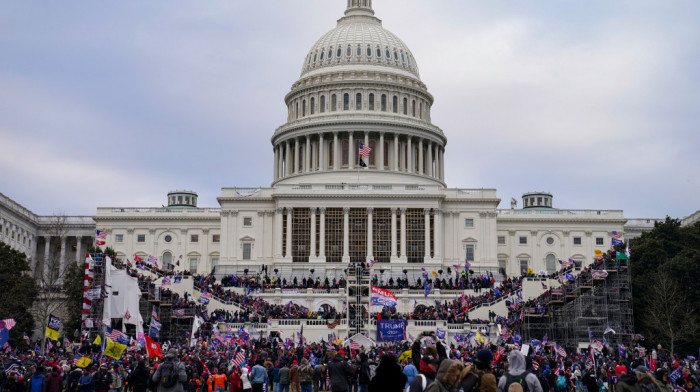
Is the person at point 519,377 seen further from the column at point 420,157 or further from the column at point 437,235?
the column at point 420,157

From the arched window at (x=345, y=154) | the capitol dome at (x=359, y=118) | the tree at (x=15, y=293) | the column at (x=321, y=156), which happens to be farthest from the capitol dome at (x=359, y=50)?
the tree at (x=15, y=293)

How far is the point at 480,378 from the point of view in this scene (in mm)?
15234

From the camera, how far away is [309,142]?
112 meters

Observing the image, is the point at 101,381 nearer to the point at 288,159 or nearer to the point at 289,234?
the point at 289,234

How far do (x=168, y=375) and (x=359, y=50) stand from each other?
3933 inches

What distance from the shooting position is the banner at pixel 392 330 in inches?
2105

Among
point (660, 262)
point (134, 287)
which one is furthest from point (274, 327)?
point (660, 262)

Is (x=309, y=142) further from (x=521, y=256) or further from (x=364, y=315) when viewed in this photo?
(x=364, y=315)

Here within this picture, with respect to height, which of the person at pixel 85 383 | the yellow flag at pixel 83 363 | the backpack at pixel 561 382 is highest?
the yellow flag at pixel 83 363

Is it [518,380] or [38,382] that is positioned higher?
[518,380]

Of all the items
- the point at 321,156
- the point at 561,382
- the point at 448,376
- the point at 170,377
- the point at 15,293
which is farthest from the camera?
the point at 321,156

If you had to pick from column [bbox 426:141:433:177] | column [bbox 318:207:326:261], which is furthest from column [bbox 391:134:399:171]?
column [bbox 318:207:326:261]

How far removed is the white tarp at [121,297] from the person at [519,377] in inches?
1325

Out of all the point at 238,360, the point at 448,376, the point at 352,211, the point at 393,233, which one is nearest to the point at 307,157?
the point at 352,211
